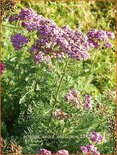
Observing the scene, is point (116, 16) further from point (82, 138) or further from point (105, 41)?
point (82, 138)

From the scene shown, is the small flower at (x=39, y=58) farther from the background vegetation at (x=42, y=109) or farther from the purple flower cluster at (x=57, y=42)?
the background vegetation at (x=42, y=109)

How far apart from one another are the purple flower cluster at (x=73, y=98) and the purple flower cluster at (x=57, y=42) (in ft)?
1.07

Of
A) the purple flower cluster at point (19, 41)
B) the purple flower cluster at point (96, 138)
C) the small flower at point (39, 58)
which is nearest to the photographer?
the purple flower cluster at point (96, 138)

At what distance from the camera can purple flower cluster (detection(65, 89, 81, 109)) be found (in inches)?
166

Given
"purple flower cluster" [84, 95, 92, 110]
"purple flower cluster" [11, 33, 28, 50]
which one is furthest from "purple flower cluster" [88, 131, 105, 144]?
"purple flower cluster" [11, 33, 28, 50]

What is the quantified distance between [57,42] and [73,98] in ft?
1.66

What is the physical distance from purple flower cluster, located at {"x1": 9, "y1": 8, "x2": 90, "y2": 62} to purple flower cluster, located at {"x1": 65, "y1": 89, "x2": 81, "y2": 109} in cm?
33

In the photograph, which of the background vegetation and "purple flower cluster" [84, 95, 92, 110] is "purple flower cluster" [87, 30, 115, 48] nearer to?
the background vegetation

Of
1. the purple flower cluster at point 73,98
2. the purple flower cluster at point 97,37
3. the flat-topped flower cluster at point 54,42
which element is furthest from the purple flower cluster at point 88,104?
the purple flower cluster at point 97,37

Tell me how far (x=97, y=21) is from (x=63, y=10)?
55 cm

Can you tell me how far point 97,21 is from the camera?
7.42 meters

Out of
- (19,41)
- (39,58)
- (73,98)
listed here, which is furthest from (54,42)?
(73,98)

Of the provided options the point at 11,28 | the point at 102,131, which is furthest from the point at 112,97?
the point at 11,28

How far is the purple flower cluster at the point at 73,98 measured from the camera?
4219mm
